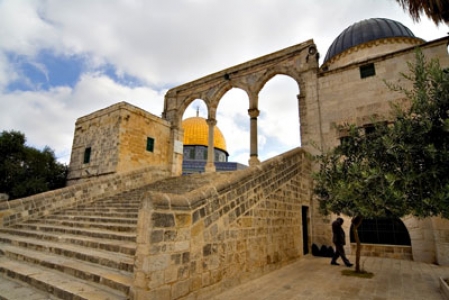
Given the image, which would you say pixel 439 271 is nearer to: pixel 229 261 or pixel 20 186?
pixel 229 261

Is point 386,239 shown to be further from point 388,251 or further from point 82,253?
point 82,253

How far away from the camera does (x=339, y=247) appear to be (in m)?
6.48

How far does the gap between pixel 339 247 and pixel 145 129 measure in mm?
10505

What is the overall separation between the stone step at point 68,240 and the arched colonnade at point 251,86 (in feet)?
24.2

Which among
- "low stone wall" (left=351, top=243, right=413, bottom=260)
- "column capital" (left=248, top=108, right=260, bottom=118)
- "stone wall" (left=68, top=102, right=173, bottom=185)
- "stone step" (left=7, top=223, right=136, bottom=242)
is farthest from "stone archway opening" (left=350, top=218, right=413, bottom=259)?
"stone wall" (left=68, top=102, right=173, bottom=185)

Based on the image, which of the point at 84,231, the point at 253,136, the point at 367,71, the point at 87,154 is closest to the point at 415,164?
the point at 367,71

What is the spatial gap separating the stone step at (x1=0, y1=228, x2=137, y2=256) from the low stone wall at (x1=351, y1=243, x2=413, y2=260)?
743 centimetres

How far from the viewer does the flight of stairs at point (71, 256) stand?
322 cm

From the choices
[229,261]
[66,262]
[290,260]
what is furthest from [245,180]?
[66,262]

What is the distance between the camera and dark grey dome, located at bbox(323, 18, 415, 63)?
456 inches

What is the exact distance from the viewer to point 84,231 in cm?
529

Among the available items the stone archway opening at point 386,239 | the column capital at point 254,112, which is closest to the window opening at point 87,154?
the column capital at point 254,112

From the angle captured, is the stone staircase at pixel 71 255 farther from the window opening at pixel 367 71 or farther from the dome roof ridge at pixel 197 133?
the dome roof ridge at pixel 197 133

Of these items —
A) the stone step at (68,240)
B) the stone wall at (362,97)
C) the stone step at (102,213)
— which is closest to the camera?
the stone step at (68,240)
